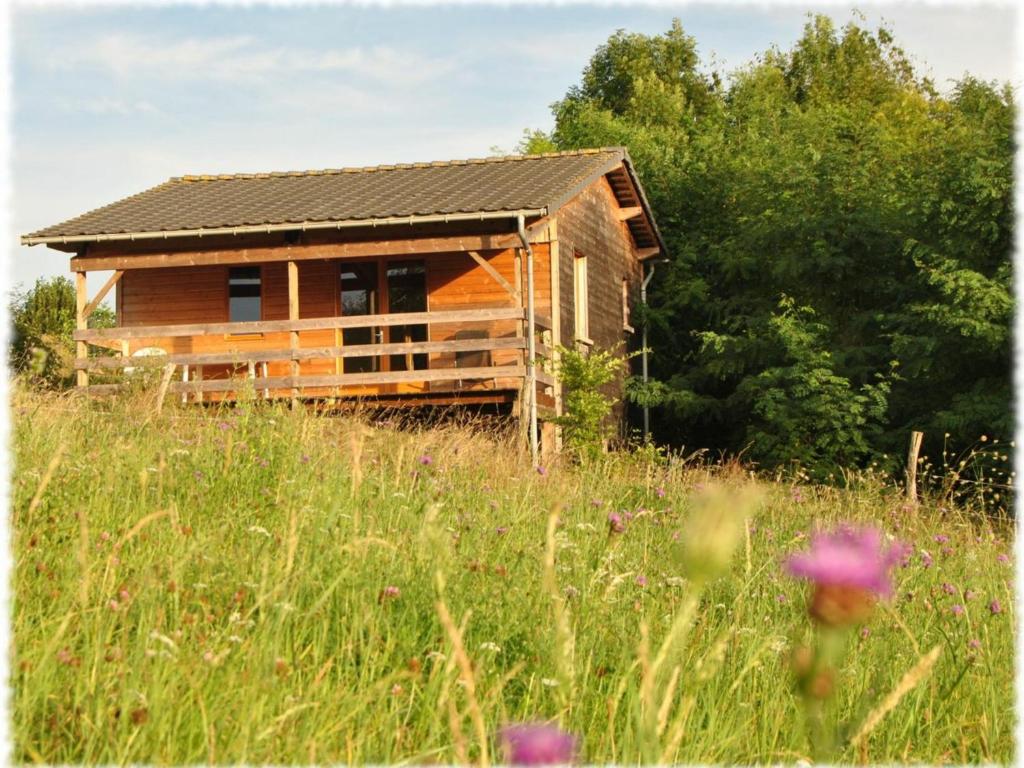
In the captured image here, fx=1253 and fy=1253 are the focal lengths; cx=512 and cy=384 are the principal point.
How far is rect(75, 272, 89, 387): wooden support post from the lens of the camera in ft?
60.1

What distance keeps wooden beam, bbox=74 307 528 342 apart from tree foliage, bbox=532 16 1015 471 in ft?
16.5

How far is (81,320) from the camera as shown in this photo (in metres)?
18.7

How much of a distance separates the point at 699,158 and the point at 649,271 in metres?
3.07

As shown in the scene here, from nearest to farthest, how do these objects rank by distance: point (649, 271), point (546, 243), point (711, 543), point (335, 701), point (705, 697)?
1. point (711, 543)
2. point (335, 701)
3. point (705, 697)
4. point (546, 243)
5. point (649, 271)

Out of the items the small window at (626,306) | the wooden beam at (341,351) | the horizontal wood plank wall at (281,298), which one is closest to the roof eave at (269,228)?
the wooden beam at (341,351)

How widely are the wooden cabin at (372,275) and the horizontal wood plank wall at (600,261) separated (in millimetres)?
55

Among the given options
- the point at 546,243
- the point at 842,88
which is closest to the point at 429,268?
the point at 546,243

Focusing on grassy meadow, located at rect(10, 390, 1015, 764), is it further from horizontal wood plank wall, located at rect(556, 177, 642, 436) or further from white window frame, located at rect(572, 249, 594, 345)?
white window frame, located at rect(572, 249, 594, 345)

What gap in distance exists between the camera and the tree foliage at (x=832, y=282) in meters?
17.9

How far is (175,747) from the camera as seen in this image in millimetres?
2811

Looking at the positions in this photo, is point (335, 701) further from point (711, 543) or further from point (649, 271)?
point (649, 271)

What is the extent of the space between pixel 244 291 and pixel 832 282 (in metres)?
9.94

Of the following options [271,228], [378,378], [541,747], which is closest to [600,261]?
[378,378]

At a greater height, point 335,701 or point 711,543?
point 711,543
